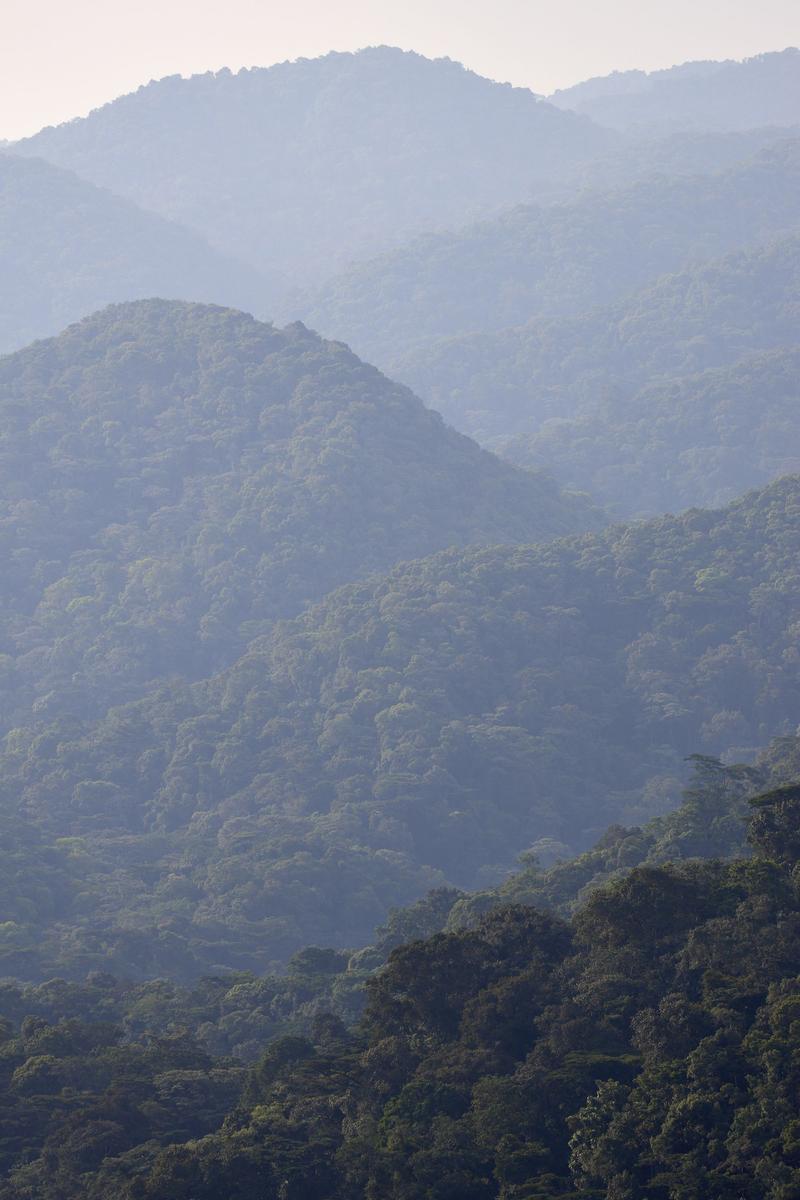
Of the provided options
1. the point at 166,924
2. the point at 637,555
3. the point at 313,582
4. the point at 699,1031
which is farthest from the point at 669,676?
the point at 699,1031

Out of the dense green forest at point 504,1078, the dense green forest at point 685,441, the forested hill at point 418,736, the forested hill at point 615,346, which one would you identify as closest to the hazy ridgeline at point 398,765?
the dense green forest at point 504,1078

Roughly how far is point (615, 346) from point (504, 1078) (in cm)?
14665

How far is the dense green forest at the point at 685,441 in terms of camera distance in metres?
145

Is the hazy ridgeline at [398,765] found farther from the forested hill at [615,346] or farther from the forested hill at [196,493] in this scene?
the forested hill at [615,346]

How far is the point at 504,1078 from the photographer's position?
3597cm

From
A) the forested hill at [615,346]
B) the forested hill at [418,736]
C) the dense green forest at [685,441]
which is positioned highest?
the forested hill at [615,346]

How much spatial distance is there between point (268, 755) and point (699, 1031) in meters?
55.3

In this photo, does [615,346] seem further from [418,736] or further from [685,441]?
[418,736]

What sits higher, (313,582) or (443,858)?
(313,582)

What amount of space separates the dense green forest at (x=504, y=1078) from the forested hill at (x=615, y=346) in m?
129

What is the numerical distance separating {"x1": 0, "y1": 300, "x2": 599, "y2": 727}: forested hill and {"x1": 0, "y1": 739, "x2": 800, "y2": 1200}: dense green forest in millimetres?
59830

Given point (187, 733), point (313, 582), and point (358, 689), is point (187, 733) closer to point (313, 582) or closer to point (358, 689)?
point (358, 689)

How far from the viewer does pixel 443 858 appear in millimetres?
83375

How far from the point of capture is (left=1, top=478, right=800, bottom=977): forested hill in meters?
76.2
